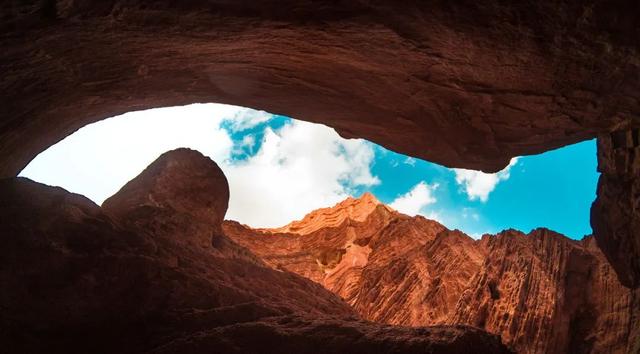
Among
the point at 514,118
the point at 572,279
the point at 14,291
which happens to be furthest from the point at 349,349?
the point at 572,279

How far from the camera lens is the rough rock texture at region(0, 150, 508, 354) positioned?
9766 millimetres

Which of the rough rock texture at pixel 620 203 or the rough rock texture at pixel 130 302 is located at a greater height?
the rough rock texture at pixel 620 203

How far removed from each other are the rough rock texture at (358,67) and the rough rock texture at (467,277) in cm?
536

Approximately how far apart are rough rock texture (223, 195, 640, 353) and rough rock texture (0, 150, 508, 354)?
636 cm

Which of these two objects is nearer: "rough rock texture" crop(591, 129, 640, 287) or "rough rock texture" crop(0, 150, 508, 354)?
"rough rock texture" crop(0, 150, 508, 354)

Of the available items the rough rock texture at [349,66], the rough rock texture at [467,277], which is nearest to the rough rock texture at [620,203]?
the rough rock texture at [349,66]

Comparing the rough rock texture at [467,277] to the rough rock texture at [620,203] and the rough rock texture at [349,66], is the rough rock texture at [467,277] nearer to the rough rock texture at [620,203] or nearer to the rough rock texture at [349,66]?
the rough rock texture at [620,203]

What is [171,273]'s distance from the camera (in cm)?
1171

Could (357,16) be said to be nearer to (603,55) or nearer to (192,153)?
(603,55)

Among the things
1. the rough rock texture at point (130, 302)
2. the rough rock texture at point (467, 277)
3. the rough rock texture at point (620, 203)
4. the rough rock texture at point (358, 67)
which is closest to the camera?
the rough rock texture at point (358, 67)

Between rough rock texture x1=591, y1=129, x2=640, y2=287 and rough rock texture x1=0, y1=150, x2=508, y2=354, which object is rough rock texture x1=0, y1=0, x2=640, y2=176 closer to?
rough rock texture x1=591, y1=129, x2=640, y2=287

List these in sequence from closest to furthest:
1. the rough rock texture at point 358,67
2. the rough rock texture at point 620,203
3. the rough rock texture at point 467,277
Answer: the rough rock texture at point 358,67, the rough rock texture at point 620,203, the rough rock texture at point 467,277

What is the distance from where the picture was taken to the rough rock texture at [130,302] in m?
9.77

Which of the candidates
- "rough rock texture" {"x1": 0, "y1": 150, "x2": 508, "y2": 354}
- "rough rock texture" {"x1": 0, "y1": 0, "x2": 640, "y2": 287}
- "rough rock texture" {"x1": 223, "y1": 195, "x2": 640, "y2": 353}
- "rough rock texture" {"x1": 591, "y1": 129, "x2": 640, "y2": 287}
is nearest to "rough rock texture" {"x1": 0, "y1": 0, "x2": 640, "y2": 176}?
"rough rock texture" {"x1": 0, "y1": 0, "x2": 640, "y2": 287}
